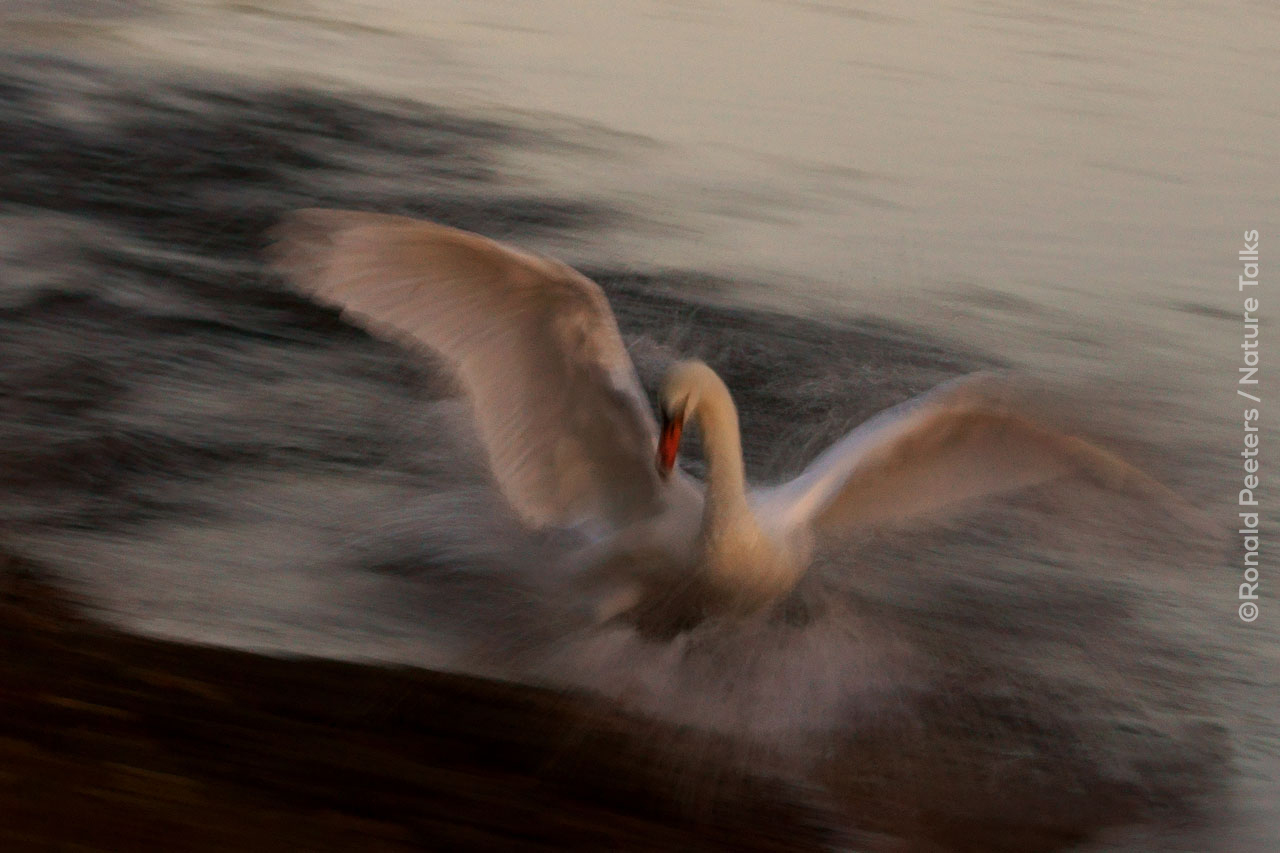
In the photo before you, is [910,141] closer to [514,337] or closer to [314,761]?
[514,337]

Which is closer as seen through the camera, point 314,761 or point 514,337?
point 314,761

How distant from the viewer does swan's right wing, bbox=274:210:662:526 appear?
A: 4887 mm

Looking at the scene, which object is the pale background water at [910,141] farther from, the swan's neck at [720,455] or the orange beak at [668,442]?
the orange beak at [668,442]

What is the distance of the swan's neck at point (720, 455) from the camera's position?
505 centimetres

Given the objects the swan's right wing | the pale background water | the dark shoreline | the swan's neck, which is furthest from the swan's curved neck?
the pale background water

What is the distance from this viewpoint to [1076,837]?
498 centimetres

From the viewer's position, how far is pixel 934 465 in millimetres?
5387

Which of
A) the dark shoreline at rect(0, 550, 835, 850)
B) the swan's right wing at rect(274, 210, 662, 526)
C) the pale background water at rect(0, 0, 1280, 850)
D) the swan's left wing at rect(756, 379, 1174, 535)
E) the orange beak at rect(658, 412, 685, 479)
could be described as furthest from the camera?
the pale background water at rect(0, 0, 1280, 850)

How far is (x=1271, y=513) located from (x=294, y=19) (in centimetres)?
807

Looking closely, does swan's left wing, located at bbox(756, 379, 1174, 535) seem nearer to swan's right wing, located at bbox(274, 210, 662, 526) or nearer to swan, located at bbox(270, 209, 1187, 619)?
swan, located at bbox(270, 209, 1187, 619)

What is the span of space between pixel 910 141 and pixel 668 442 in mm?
6167

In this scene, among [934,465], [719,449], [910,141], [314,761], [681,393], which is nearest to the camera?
[314,761]

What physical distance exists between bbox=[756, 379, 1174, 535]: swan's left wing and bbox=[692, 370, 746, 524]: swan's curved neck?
221mm

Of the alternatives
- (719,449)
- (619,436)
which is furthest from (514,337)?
(719,449)
